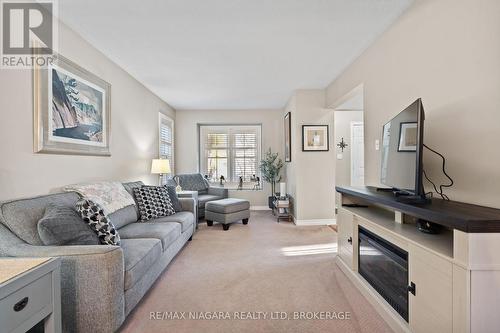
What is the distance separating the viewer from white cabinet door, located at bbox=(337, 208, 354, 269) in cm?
235

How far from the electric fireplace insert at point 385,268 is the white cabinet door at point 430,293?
126mm

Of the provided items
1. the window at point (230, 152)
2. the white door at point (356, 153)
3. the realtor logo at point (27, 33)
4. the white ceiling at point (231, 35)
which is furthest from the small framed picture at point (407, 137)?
the window at point (230, 152)

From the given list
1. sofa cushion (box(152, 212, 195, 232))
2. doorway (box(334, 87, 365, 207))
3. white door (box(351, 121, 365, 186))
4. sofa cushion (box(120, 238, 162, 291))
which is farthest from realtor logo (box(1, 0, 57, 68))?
white door (box(351, 121, 365, 186))

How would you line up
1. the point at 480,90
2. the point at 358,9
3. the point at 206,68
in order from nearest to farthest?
the point at 480,90, the point at 358,9, the point at 206,68

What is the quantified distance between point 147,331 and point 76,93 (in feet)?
7.43

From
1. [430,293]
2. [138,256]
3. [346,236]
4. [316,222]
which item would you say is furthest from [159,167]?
[430,293]

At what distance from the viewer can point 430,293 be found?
129 centimetres

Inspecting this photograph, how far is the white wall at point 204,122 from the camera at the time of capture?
5.81 m

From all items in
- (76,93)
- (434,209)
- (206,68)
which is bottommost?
(434,209)

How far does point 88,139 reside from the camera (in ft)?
8.46

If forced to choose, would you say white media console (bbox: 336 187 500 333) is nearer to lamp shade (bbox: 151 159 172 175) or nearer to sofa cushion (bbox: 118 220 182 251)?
sofa cushion (bbox: 118 220 182 251)

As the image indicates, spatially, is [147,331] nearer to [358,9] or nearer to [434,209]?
[434,209]

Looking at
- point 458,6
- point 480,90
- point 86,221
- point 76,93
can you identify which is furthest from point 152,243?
point 458,6

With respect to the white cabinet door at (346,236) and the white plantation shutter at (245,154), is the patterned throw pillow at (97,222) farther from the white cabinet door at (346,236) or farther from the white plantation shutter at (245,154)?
the white plantation shutter at (245,154)
